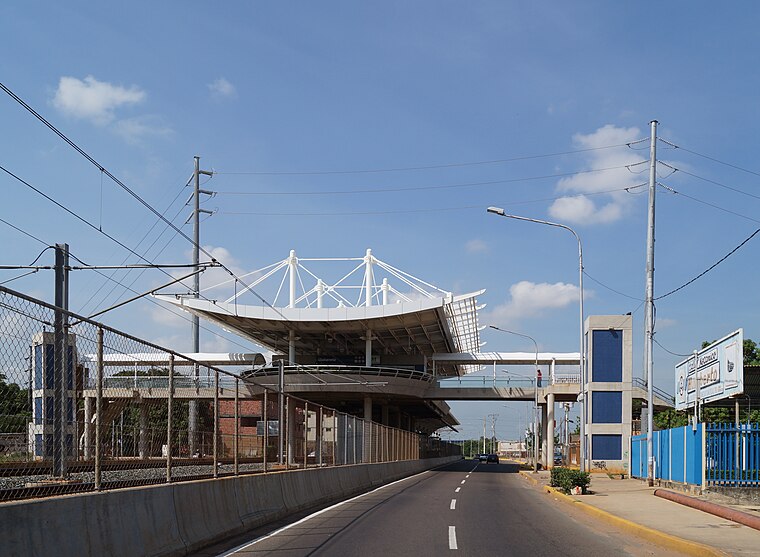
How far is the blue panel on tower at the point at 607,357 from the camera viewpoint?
5403 centimetres

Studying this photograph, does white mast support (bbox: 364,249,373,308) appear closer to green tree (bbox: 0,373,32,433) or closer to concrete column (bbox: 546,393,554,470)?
concrete column (bbox: 546,393,554,470)

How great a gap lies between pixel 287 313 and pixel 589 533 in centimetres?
5858

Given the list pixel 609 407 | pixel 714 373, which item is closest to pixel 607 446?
pixel 609 407

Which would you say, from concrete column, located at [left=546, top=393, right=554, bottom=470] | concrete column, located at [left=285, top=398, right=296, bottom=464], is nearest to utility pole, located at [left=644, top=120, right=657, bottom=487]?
concrete column, located at [left=285, top=398, right=296, bottom=464]

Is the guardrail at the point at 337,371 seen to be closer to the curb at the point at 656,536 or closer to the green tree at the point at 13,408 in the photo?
the curb at the point at 656,536

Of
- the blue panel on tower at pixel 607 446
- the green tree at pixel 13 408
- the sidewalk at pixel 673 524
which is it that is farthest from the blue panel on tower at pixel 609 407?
the green tree at pixel 13 408

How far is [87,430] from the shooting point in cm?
980

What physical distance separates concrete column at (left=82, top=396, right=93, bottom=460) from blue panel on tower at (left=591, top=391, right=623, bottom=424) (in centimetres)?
4743

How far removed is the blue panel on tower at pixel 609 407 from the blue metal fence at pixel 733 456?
105 feet

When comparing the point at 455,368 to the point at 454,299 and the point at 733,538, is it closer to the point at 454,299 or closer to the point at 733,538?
the point at 454,299

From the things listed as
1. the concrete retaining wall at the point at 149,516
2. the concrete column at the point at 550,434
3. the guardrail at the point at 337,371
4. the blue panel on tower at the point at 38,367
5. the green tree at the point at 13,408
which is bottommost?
the concrete column at the point at 550,434

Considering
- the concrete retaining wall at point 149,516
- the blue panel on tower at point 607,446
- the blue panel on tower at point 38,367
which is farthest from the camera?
the blue panel on tower at point 607,446

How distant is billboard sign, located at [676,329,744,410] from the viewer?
23.4m

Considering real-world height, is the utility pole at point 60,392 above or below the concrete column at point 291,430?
above
